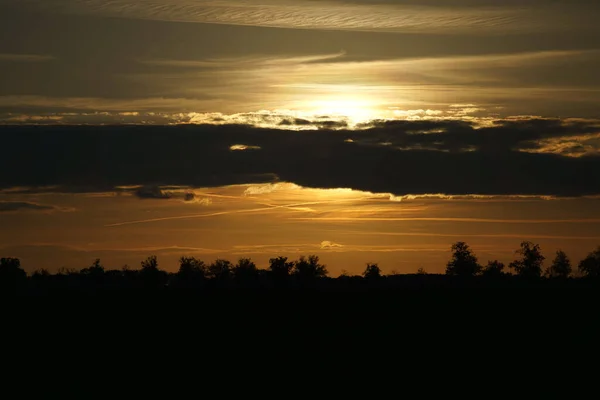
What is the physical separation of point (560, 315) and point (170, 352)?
1396 inches

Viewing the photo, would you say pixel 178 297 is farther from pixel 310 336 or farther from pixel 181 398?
pixel 181 398

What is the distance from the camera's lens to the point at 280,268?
18900cm

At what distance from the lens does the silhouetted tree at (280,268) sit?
594 ft

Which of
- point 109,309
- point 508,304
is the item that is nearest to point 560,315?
point 508,304

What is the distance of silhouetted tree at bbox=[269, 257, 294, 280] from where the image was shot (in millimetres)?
181000

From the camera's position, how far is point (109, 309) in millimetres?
96625

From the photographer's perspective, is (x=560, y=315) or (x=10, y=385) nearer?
(x=10, y=385)

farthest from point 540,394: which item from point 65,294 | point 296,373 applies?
point 65,294

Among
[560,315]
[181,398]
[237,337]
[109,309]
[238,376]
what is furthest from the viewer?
[109,309]

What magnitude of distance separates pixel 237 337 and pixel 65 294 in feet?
164

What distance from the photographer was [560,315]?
88562mm

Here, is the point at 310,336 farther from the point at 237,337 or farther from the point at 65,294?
the point at 65,294

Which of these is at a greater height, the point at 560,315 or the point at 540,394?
the point at 560,315

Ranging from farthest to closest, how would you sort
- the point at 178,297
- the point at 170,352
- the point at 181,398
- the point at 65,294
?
the point at 65,294 < the point at 178,297 < the point at 170,352 < the point at 181,398
